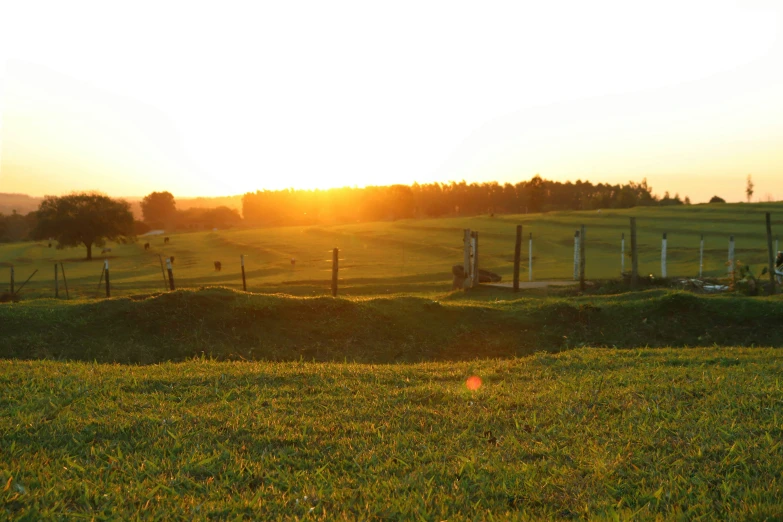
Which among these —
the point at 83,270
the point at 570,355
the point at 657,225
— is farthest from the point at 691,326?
the point at 657,225

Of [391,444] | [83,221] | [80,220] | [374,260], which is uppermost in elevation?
[80,220]

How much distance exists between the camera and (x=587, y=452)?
18.2 ft

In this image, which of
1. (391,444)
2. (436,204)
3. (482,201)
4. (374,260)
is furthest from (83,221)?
(482,201)

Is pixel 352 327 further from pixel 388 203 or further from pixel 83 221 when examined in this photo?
pixel 388 203

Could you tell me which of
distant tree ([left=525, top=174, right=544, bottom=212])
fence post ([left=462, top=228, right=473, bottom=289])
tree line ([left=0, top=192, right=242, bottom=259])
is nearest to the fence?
fence post ([left=462, top=228, right=473, bottom=289])

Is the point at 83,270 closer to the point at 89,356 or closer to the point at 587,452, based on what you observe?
the point at 89,356

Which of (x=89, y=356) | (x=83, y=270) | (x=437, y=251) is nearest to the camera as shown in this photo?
(x=89, y=356)

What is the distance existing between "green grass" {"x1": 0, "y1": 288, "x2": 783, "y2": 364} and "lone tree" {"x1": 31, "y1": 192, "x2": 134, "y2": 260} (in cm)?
5441

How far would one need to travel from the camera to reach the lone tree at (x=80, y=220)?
210ft

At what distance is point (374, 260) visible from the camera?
53656mm

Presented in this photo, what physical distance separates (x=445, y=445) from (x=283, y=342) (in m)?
7.43

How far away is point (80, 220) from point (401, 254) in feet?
106

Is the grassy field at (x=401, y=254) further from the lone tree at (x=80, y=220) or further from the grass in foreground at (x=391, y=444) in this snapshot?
the grass in foreground at (x=391, y=444)

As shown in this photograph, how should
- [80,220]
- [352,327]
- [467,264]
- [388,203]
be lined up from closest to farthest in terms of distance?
[352,327] → [467,264] → [80,220] → [388,203]
